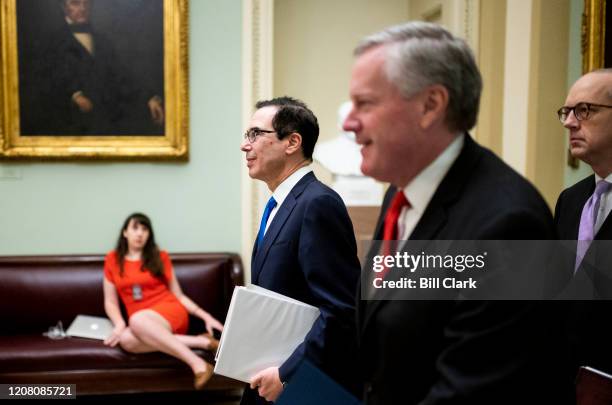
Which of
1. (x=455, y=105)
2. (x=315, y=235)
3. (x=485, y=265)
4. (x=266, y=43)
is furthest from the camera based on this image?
(x=266, y=43)

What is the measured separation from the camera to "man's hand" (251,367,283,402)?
181cm

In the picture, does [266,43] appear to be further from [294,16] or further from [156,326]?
[156,326]

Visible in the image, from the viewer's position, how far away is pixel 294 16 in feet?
18.7

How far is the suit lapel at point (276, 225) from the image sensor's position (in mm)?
2049

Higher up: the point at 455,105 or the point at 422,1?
the point at 422,1

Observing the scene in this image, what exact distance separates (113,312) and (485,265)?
12.7 ft

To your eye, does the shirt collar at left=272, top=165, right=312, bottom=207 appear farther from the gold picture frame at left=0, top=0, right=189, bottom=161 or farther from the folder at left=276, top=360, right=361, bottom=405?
the gold picture frame at left=0, top=0, right=189, bottom=161

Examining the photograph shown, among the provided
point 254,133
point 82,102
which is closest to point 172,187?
point 82,102

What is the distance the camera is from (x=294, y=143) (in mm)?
2193

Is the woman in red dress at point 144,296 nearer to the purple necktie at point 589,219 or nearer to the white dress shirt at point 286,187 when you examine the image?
the white dress shirt at point 286,187

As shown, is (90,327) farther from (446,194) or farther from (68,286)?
(446,194)

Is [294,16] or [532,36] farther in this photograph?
[294,16]

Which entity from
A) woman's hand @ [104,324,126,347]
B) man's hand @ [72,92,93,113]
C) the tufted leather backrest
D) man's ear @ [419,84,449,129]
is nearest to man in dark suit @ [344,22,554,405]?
man's ear @ [419,84,449,129]

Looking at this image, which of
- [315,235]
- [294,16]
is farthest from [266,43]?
[315,235]
